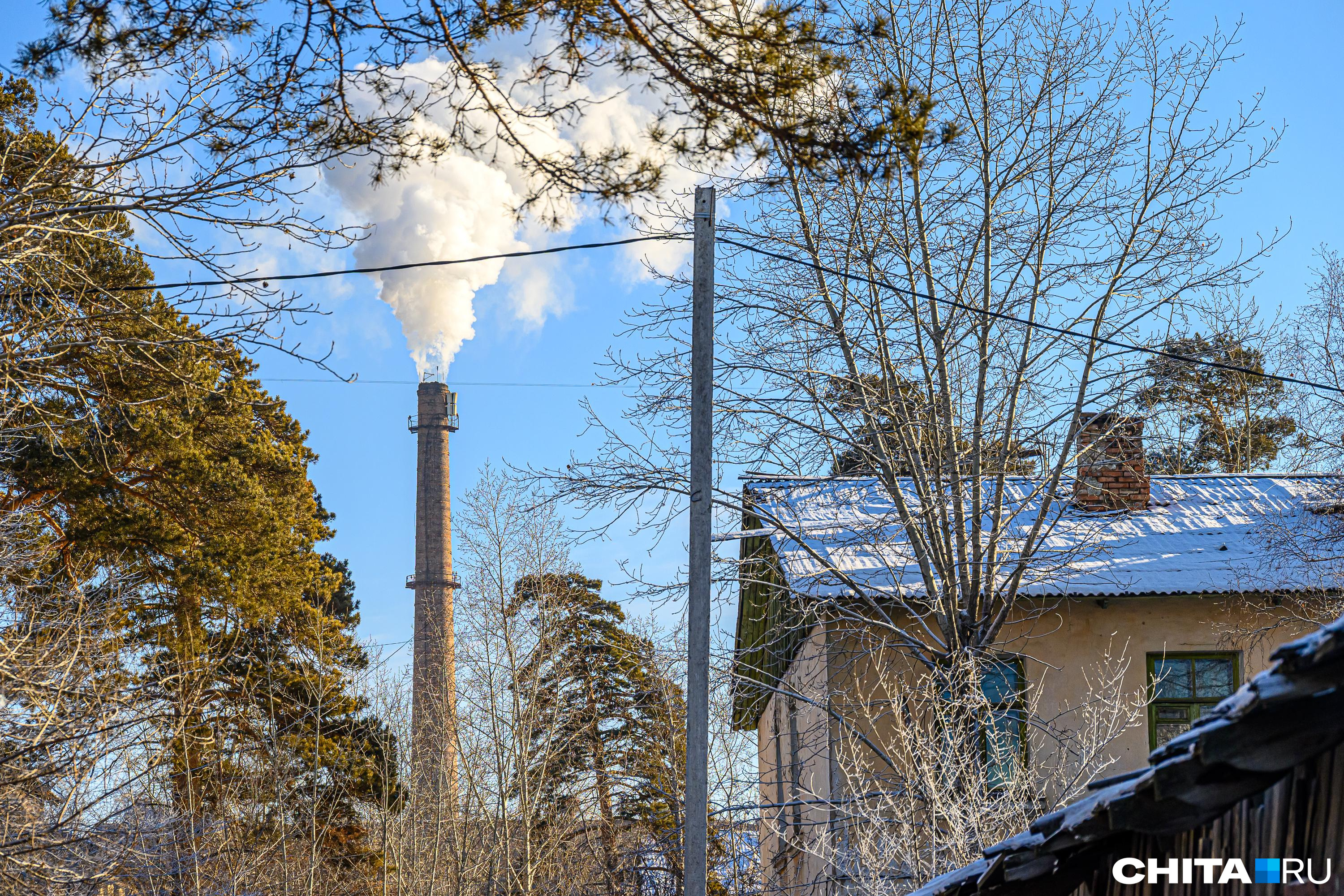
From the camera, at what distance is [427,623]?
112 ft

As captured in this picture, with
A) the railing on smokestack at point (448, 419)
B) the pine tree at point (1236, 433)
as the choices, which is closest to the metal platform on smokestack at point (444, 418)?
the railing on smokestack at point (448, 419)

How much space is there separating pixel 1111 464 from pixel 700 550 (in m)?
6.89

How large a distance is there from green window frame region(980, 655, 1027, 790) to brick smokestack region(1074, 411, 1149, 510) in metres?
2.21

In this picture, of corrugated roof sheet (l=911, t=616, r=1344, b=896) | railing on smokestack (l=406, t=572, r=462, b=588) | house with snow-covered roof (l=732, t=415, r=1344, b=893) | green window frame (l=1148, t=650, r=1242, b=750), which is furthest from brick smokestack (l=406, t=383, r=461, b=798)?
corrugated roof sheet (l=911, t=616, r=1344, b=896)

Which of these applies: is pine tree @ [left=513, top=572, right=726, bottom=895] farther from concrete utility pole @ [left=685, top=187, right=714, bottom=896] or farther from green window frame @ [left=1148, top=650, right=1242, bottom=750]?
concrete utility pole @ [left=685, top=187, right=714, bottom=896]

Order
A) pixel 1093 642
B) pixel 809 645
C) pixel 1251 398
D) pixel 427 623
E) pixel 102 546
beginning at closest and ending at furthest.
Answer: pixel 1093 642 → pixel 809 645 → pixel 102 546 → pixel 1251 398 → pixel 427 623

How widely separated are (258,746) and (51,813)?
1254cm

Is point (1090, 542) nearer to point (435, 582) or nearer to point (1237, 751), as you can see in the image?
point (1237, 751)

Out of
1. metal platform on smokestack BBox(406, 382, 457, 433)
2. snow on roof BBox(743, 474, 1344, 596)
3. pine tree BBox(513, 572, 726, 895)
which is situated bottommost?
pine tree BBox(513, 572, 726, 895)

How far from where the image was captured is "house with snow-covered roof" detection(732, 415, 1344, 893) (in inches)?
495

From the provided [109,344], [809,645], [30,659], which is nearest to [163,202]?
[109,344]

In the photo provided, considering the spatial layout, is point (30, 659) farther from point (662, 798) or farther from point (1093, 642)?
point (662, 798)

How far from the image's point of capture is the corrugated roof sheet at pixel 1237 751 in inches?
84.9

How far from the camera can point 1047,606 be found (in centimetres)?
1359
